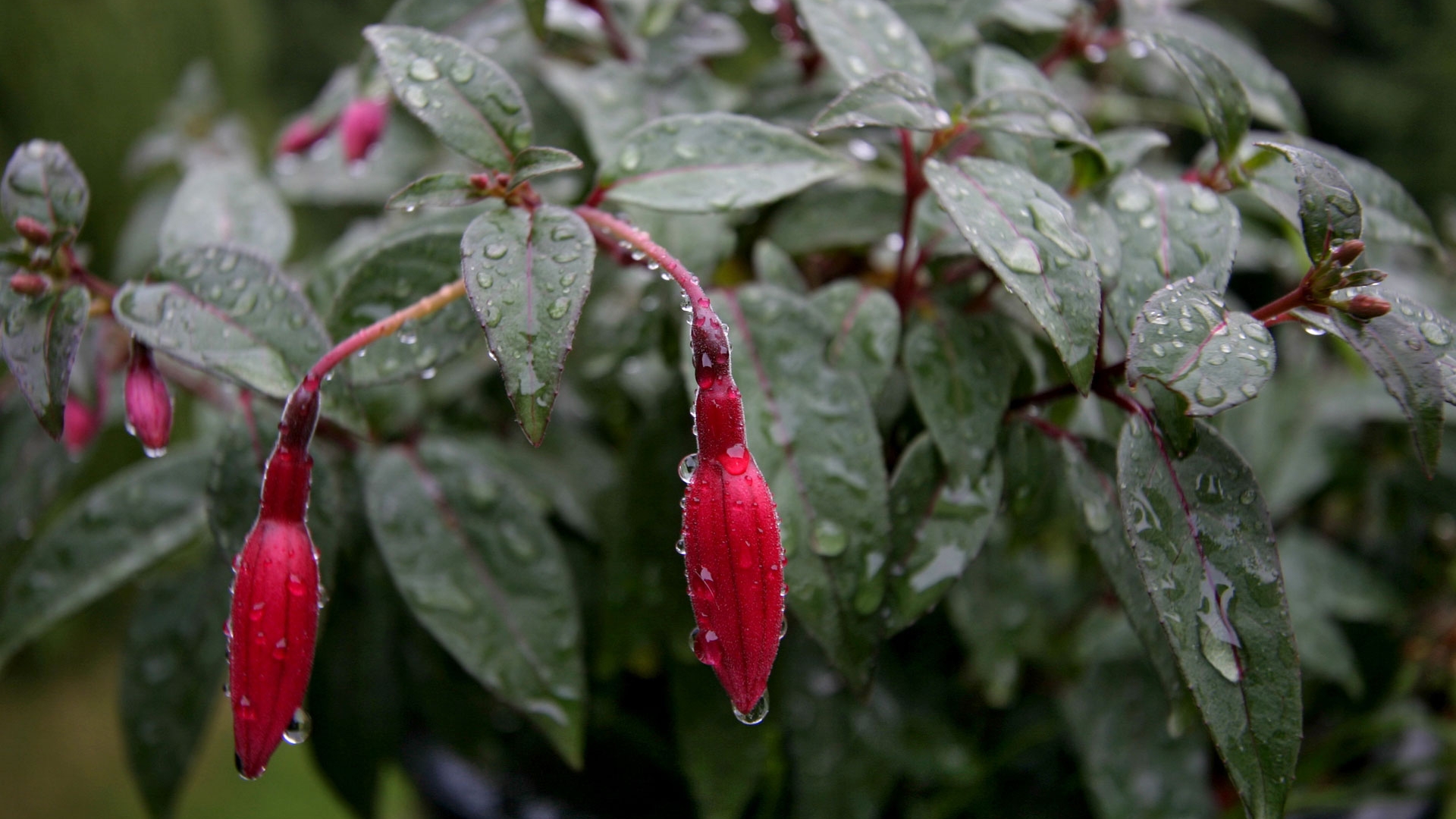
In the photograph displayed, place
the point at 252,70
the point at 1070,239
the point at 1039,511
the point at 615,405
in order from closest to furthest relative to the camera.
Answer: the point at 1070,239, the point at 1039,511, the point at 615,405, the point at 252,70

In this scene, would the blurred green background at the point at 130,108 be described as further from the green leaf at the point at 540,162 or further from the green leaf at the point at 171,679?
the green leaf at the point at 540,162

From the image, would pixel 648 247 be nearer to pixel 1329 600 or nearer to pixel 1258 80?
pixel 1258 80

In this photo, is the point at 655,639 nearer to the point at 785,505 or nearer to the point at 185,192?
the point at 785,505

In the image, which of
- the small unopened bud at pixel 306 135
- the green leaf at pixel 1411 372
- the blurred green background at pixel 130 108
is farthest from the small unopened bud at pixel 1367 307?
the blurred green background at pixel 130 108

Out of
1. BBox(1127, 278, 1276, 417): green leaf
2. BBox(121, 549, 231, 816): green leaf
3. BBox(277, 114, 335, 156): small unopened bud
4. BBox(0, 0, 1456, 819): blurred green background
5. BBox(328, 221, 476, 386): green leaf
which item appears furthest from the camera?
BBox(0, 0, 1456, 819): blurred green background

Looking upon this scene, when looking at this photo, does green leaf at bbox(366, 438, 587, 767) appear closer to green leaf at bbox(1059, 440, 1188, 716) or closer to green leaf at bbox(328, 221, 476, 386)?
green leaf at bbox(328, 221, 476, 386)

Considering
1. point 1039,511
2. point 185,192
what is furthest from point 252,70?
point 1039,511

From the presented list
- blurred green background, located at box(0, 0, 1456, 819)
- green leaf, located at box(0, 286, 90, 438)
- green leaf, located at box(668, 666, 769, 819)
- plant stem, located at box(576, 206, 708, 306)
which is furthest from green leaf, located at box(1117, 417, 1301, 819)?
blurred green background, located at box(0, 0, 1456, 819)
